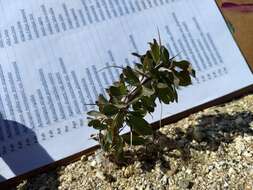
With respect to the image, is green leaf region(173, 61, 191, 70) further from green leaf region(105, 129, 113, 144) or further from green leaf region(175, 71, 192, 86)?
green leaf region(105, 129, 113, 144)

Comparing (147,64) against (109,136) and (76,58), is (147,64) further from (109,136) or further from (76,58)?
(76,58)

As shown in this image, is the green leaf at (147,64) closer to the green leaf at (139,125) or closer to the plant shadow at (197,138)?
the green leaf at (139,125)

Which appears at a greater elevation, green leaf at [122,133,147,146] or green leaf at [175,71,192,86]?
green leaf at [175,71,192,86]

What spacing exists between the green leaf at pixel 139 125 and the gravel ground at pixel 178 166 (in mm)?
95

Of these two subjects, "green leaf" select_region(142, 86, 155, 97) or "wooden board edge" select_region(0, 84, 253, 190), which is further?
"wooden board edge" select_region(0, 84, 253, 190)

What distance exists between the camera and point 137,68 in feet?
2.86

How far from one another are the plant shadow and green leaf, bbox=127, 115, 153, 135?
9 cm

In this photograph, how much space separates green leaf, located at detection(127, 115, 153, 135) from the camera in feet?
2.92

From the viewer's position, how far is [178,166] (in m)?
0.97

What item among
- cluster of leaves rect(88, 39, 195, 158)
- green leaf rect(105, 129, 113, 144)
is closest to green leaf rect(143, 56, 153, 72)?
cluster of leaves rect(88, 39, 195, 158)

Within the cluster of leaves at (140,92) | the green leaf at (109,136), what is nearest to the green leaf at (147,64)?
the cluster of leaves at (140,92)

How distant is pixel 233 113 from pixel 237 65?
0.13 m

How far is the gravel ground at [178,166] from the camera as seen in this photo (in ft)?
3.12

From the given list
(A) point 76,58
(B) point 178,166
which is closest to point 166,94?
(B) point 178,166
